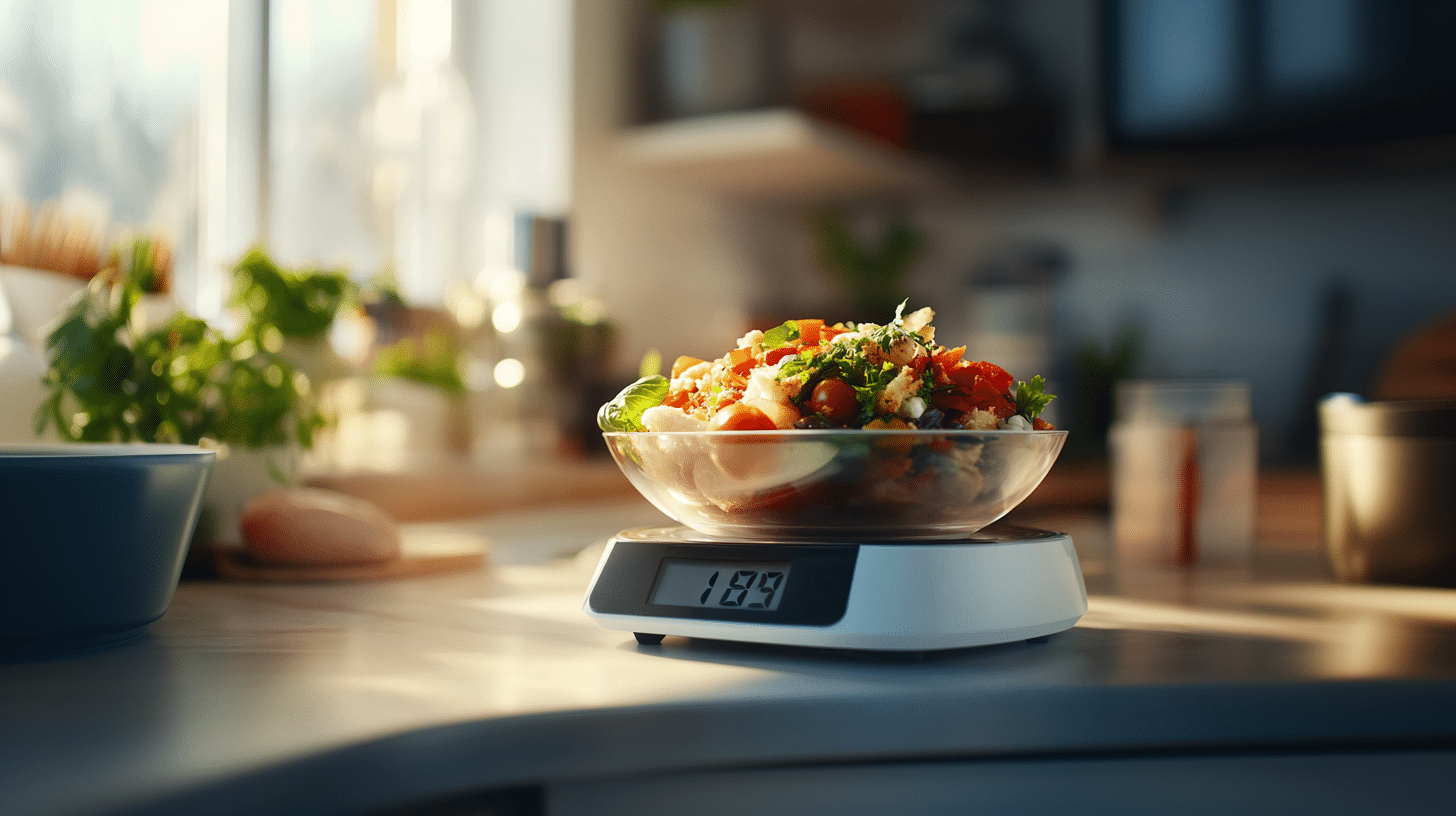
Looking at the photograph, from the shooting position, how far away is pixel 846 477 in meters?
0.56

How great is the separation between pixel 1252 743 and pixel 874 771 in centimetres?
17

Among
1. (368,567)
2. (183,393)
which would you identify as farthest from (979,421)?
(183,393)

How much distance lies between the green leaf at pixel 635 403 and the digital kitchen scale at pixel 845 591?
78mm

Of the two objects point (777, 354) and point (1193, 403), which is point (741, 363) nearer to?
point (777, 354)

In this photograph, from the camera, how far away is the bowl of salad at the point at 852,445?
55cm

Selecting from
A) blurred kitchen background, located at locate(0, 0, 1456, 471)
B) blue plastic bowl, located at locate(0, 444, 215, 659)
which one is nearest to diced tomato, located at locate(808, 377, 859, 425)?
blue plastic bowl, located at locate(0, 444, 215, 659)

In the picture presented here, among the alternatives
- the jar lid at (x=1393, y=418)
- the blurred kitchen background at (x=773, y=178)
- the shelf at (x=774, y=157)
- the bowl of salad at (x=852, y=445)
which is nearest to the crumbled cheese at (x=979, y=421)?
the bowl of salad at (x=852, y=445)

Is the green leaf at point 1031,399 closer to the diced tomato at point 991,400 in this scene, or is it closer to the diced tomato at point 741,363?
the diced tomato at point 991,400

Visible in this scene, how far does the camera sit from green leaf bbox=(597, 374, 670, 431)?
650mm

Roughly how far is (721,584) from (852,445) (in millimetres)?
96

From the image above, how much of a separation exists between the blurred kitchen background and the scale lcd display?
97 cm

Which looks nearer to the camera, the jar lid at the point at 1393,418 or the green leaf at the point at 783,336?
the green leaf at the point at 783,336

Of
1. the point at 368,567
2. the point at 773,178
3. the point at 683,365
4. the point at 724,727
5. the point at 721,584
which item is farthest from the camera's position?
the point at 773,178

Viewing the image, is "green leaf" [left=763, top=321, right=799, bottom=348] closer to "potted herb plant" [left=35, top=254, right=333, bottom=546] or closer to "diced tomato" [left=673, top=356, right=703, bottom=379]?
"diced tomato" [left=673, top=356, right=703, bottom=379]
